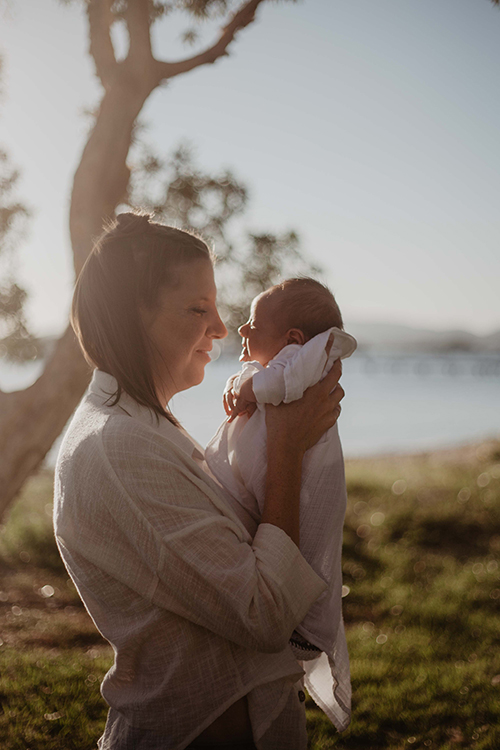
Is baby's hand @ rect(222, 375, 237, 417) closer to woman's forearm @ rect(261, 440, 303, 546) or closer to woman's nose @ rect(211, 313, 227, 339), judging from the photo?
woman's nose @ rect(211, 313, 227, 339)

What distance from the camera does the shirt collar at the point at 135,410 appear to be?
159 centimetres

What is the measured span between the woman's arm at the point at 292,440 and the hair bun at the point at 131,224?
693mm

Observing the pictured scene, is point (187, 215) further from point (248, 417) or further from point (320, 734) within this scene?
point (320, 734)

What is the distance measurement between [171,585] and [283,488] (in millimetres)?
413

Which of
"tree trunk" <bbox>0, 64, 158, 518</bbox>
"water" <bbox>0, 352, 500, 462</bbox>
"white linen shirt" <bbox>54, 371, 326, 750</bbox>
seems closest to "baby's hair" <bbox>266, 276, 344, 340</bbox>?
"white linen shirt" <bbox>54, 371, 326, 750</bbox>

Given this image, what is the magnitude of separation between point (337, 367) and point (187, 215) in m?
3.62

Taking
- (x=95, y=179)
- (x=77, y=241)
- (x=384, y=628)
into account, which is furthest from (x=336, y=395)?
(x=384, y=628)

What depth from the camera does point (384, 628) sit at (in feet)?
17.5

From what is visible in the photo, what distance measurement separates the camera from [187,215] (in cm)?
515

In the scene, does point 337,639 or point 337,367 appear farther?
point 337,367

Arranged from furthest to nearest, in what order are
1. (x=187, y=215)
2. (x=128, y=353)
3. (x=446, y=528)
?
(x=446, y=528)
(x=187, y=215)
(x=128, y=353)

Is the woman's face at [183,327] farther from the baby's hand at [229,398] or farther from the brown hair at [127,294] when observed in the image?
the baby's hand at [229,398]

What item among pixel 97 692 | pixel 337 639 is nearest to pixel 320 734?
pixel 97 692

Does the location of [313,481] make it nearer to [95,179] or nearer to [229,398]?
[229,398]
